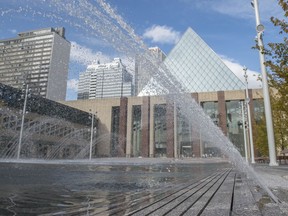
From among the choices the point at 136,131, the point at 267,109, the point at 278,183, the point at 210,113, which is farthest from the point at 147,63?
the point at 136,131

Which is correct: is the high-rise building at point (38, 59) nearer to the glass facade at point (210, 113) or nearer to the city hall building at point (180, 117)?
the city hall building at point (180, 117)

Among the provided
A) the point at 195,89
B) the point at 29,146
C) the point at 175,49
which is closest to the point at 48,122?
the point at 29,146

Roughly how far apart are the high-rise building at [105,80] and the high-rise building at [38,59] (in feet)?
6.81

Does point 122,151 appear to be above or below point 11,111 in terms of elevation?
below

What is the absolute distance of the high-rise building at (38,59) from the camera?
23.5m

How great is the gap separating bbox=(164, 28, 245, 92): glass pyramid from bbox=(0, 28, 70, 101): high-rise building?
30.1 m

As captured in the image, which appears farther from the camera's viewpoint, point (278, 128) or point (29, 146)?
point (29, 146)

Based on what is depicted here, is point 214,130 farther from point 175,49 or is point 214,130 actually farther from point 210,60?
point 175,49

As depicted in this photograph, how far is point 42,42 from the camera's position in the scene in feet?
81.1

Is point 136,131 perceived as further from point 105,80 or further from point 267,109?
point 267,109

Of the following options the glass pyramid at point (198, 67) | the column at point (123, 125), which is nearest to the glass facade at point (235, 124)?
the glass pyramid at point (198, 67)

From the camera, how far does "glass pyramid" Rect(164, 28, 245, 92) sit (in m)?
54.1

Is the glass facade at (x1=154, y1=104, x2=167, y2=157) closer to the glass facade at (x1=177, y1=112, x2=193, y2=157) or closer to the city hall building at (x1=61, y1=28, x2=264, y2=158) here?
the city hall building at (x1=61, y1=28, x2=264, y2=158)

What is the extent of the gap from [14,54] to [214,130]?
2165 cm
